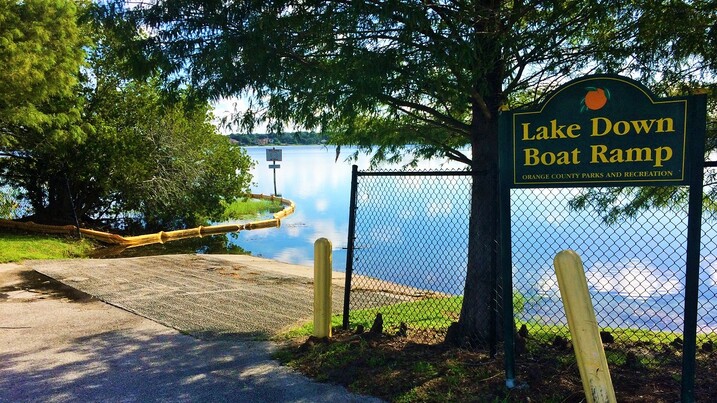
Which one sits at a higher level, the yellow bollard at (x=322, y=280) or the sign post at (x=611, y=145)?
the sign post at (x=611, y=145)

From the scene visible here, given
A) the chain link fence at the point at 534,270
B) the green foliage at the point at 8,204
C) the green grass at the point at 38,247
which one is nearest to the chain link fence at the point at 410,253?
the chain link fence at the point at 534,270

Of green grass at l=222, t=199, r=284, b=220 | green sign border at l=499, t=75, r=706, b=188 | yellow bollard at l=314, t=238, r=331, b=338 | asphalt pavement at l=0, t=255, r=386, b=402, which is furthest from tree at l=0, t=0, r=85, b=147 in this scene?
green sign border at l=499, t=75, r=706, b=188

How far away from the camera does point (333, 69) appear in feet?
13.6

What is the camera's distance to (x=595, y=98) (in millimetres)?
3545

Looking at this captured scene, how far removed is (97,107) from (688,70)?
1780 centimetres

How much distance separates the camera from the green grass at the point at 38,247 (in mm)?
11859

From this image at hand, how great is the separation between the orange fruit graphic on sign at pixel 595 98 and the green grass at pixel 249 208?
20.7 m

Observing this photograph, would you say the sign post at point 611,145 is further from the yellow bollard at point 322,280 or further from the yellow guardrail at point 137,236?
the yellow guardrail at point 137,236

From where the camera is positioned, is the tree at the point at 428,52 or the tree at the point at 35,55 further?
the tree at the point at 35,55

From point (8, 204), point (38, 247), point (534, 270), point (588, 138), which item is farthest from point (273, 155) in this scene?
point (588, 138)

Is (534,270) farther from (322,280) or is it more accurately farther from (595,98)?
(595,98)

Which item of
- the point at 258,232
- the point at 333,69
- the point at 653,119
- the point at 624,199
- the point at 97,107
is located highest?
the point at 97,107

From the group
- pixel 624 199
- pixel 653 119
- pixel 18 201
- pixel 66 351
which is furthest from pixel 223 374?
pixel 18 201

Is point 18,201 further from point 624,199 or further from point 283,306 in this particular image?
point 624,199
